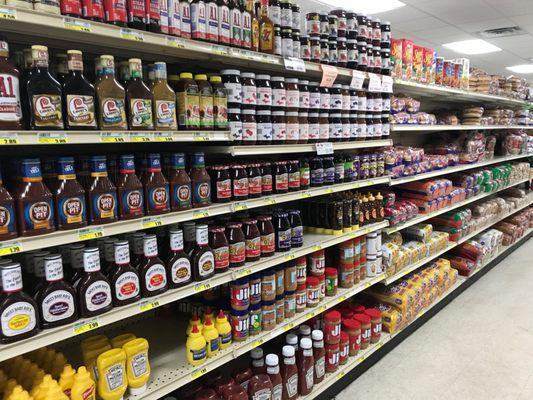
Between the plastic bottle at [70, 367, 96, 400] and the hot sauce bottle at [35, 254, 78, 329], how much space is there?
0.21 metres

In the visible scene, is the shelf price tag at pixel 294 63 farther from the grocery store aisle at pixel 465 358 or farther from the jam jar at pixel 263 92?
the grocery store aisle at pixel 465 358

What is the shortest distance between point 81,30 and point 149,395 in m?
1.41

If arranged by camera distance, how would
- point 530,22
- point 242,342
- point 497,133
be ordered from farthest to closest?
point 530,22, point 497,133, point 242,342

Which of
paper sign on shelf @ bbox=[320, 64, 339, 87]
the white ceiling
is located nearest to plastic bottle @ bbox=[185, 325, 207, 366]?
paper sign on shelf @ bbox=[320, 64, 339, 87]

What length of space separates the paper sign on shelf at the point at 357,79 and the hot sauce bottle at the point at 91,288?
179 centimetres

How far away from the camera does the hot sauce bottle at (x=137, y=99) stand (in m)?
1.49

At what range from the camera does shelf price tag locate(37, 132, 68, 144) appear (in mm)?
1261

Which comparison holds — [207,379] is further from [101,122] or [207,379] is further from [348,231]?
[101,122]

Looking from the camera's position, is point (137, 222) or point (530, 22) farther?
point (530, 22)

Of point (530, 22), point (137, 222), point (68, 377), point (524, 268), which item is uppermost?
point (530, 22)

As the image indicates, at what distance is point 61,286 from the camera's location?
54.6 inches

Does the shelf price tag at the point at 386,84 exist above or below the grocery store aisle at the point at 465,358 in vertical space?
above

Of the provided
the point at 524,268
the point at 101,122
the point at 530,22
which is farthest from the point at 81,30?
the point at 530,22

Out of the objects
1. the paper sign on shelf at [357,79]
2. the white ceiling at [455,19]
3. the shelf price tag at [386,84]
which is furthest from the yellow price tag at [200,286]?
the white ceiling at [455,19]
